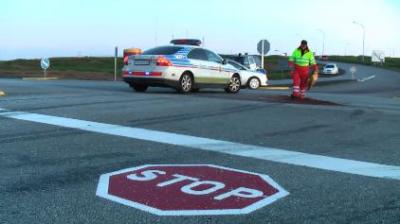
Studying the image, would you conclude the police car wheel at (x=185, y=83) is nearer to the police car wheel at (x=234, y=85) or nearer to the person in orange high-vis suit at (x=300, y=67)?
the police car wheel at (x=234, y=85)

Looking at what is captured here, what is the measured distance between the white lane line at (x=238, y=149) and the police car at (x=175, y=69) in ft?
24.5

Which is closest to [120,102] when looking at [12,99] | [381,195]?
[12,99]

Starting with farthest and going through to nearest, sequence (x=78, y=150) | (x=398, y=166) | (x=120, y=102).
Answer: (x=120, y=102)
(x=78, y=150)
(x=398, y=166)

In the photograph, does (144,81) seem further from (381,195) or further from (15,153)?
(381,195)

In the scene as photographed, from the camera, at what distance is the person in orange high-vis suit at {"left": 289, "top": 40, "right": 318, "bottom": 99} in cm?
1730

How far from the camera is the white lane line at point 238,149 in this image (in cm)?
662

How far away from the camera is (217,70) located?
19531 millimetres

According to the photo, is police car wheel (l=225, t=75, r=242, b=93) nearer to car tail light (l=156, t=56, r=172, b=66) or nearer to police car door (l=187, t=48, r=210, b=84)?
police car door (l=187, t=48, r=210, b=84)

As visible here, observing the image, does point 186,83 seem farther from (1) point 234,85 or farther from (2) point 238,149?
(2) point 238,149

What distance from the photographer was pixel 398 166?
6.83m

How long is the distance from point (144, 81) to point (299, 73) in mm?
4582

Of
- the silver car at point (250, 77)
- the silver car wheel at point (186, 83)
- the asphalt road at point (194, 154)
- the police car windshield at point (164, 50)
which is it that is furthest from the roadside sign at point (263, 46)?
the asphalt road at point (194, 154)

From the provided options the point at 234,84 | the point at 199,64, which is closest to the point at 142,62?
the point at 199,64

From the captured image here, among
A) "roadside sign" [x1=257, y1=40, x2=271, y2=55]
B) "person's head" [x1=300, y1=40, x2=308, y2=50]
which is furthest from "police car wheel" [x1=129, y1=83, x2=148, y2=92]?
"roadside sign" [x1=257, y1=40, x2=271, y2=55]
